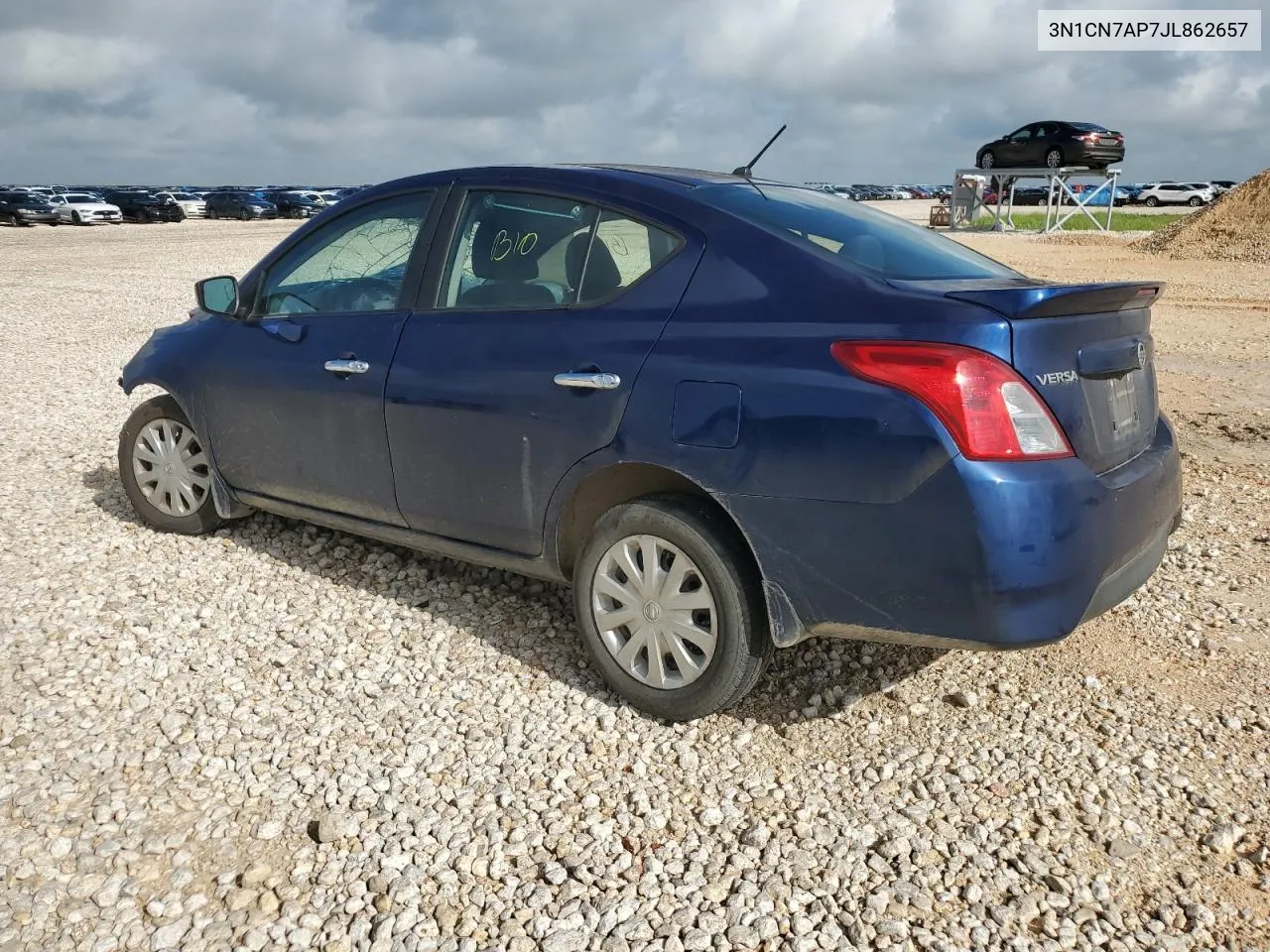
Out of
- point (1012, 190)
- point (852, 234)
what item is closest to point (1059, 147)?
point (1012, 190)

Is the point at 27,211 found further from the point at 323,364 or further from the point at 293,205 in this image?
the point at 323,364

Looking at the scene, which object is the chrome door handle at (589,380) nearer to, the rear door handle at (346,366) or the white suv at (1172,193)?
the rear door handle at (346,366)

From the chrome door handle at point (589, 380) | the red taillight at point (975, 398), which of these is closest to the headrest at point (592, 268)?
the chrome door handle at point (589, 380)

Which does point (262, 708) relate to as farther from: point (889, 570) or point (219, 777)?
point (889, 570)

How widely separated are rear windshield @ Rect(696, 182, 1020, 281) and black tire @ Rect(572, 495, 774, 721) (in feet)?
2.92

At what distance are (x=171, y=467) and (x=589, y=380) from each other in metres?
2.78

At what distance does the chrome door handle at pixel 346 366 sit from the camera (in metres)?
3.96

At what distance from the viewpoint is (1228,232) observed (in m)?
24.6

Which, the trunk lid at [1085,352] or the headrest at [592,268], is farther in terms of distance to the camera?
the headrest at [592,268]

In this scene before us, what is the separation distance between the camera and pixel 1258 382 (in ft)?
29.6

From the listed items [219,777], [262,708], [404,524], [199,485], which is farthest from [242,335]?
[219,777]

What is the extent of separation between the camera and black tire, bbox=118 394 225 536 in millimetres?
5004

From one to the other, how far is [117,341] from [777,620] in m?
11.3

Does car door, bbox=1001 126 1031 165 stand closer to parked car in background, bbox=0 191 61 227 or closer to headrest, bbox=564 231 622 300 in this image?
headrest, bbox=564 231 622 300
